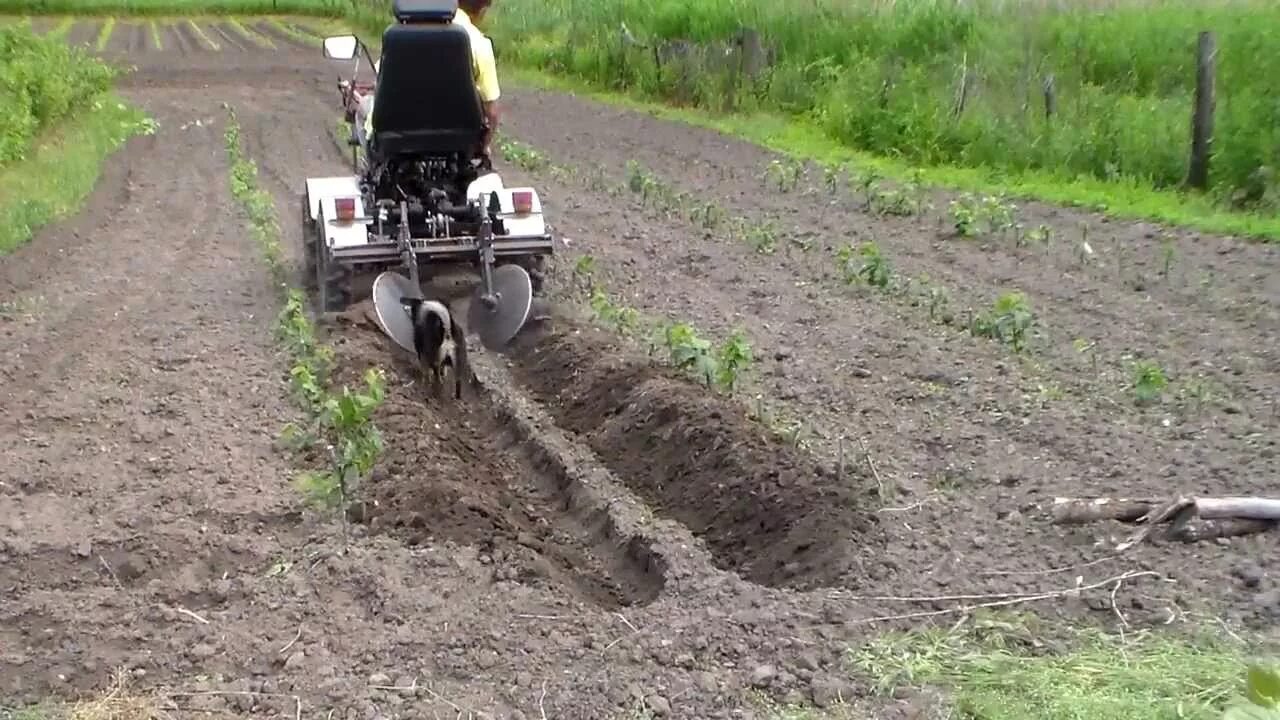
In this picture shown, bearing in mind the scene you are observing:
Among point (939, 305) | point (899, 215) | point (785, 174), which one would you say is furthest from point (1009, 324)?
point (785, 174)

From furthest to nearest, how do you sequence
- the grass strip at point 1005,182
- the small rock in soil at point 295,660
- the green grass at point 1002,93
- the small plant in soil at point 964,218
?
the green grass at point 1002,93, the grass strip at point 1005,182, the small plant in soil at point 964,218, the small rock in soil at point 295,660

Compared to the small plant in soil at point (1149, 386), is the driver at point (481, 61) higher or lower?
higher

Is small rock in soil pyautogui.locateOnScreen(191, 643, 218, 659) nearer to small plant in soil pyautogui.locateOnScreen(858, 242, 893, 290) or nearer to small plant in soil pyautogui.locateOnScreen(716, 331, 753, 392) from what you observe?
small plant in soil pyautogui.locateOnScreen(716, 331, 753, 392)

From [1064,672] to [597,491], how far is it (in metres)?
2.64

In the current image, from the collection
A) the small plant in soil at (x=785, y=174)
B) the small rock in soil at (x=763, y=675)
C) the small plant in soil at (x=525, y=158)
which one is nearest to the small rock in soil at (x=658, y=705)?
the small rock in soil at (x=763, y=675)

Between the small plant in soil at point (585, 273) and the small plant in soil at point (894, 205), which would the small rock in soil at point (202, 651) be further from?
the small plant in soil at point (894, 205)

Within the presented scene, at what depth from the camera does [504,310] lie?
8.41m

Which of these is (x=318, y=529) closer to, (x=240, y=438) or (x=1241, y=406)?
(x=240, y=438)

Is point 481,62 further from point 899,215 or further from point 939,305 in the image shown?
point 899,215

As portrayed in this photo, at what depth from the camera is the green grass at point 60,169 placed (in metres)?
12.3

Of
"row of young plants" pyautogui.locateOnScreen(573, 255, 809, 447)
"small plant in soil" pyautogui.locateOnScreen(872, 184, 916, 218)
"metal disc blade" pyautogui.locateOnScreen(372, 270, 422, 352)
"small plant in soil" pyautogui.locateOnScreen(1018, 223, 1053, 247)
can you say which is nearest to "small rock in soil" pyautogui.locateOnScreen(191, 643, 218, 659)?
"row of young plants" pyautogui.locateOnScreen(573, 255, 809, 447)

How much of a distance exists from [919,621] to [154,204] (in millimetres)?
10873

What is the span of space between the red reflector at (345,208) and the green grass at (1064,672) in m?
5.15

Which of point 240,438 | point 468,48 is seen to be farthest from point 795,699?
point 468,48
